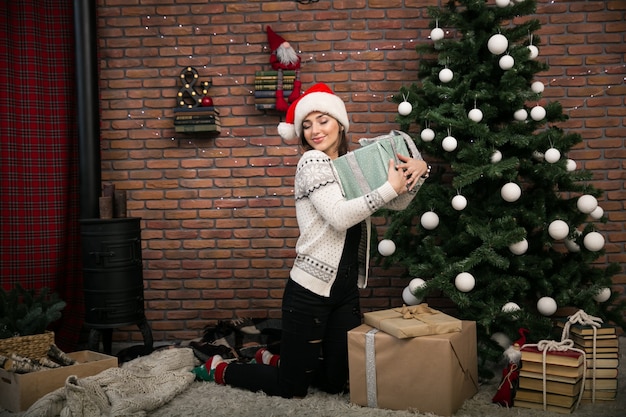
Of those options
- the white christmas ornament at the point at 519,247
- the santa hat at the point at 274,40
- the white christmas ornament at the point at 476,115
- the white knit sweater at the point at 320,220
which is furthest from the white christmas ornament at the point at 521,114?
the santa hat at the point at 274,40

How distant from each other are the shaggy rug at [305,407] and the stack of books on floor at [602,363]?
0.05 m

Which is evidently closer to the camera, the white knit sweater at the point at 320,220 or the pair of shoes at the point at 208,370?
the white knit sweater at the point at 320,220

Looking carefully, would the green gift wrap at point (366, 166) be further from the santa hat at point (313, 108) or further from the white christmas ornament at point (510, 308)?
the white christmas ornament at point (510, 308)

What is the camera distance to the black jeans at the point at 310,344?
2406 mm

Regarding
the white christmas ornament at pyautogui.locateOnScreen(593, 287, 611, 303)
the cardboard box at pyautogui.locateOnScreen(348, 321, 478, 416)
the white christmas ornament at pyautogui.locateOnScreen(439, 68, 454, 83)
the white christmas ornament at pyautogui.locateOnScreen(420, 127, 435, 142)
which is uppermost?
the white christmas ornament at pyautogui.locateOnScreen(439, 68, 454, 83)

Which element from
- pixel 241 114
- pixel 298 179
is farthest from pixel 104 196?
pixel 298 179

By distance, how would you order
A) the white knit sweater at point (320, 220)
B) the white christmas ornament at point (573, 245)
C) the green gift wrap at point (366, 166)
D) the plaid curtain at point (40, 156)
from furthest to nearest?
1. the plaid curtain at point (40, 156)
2. the white christmas ornament at point (573, 245)
3. the green gift wrap at point (366, 166)
4. the white knit sweater at point (320, 220)

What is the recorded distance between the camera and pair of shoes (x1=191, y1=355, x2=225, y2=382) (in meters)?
2.89

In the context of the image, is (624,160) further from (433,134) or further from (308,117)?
(308,117)

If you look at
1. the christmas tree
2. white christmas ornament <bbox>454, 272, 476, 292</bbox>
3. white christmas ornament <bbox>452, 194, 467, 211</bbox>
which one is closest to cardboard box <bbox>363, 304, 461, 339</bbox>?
white christmas ornament <bbox>454, 272, 476, 292</bbox>

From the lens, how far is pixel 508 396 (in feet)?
8.13

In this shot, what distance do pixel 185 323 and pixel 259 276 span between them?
0.64 meters

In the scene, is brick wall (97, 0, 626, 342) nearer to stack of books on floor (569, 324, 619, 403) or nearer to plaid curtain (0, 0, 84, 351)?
plaid curtain (0, 0, 84, 351)

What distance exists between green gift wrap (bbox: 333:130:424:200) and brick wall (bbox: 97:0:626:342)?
4.64 ft
